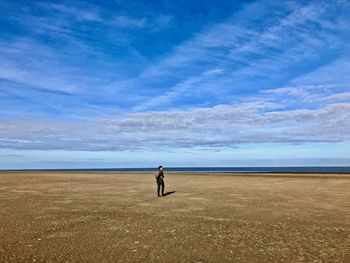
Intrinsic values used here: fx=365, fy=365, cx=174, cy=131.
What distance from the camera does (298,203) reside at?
27.4 metres

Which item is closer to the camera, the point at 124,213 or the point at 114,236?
the point at 114,236

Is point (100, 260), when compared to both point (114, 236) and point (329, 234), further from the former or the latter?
point (329, 234)

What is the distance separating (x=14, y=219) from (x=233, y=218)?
40.4 ft

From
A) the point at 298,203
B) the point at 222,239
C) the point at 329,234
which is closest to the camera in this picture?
the point at 222,239

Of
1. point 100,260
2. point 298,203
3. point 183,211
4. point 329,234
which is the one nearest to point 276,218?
point 329,234

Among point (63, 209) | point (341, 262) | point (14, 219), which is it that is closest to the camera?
point (341, 262)

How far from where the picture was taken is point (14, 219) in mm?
20547

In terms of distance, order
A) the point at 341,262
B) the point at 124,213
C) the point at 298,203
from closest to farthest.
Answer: the point at 341,262 < the point at 124,213 < the point at 298,203

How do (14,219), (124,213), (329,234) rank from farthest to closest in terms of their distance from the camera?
(124,213), (14,219), (329,234)

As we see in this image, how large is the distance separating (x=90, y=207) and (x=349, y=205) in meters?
18.4

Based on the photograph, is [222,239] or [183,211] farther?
[183,211]

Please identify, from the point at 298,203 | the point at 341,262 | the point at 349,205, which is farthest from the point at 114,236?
the point at 349,205

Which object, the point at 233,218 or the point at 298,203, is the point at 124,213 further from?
the point at 298,203

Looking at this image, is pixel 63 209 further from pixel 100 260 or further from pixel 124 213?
pixel 100 260
